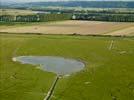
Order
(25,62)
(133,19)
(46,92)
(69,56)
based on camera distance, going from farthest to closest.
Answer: (133,19) → (69,56) → (25,62) → (46,92)

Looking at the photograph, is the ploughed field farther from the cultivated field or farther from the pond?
the pond

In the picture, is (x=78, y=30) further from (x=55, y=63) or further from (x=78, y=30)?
(x=55, y=63)

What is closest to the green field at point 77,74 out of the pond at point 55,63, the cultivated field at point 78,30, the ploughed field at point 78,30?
the pond at point 55,63

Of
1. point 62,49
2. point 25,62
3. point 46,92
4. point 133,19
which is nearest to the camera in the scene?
point 46,92

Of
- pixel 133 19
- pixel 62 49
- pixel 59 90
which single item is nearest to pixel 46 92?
pixel 59 90

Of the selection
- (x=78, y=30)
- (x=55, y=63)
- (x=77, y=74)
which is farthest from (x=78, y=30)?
(x=77, y=74)

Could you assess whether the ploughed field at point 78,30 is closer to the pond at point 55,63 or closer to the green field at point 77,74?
the green field at point 77,74

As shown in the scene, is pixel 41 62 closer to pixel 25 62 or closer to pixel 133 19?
pixel 25 62

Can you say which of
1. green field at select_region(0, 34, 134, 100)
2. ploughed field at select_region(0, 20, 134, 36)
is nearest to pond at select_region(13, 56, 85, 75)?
green field at select_region(0, 34, 134, 100)
